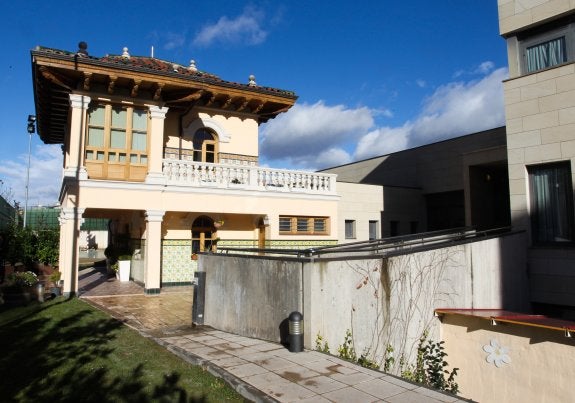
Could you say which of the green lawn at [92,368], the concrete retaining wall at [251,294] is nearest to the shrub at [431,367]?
the concrete retaining wall at [251,294]

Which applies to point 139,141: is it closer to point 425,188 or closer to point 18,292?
point 18,292

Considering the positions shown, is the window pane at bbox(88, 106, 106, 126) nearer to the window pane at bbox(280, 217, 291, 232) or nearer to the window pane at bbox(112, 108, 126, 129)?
the window pane at bbox(112, 108, 126, 129)

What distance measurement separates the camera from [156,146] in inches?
576

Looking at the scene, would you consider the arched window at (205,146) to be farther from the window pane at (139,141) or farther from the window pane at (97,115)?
the window pane at (97,115)

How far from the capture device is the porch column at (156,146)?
14.5m

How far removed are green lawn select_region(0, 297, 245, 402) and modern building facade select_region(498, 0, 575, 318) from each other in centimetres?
836

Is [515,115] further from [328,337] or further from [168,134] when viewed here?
[168,134]

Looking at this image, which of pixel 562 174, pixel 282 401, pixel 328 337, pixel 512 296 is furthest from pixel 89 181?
pixel 562 174

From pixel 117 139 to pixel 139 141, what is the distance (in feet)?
2.35

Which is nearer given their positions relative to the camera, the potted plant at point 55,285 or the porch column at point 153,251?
the potted plant at point 55,285

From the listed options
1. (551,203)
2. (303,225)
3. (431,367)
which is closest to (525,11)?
(551,203)

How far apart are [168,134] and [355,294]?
37.7 ft

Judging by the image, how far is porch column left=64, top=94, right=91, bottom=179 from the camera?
13477 millimetres

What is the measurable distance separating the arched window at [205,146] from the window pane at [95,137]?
3638 mm
